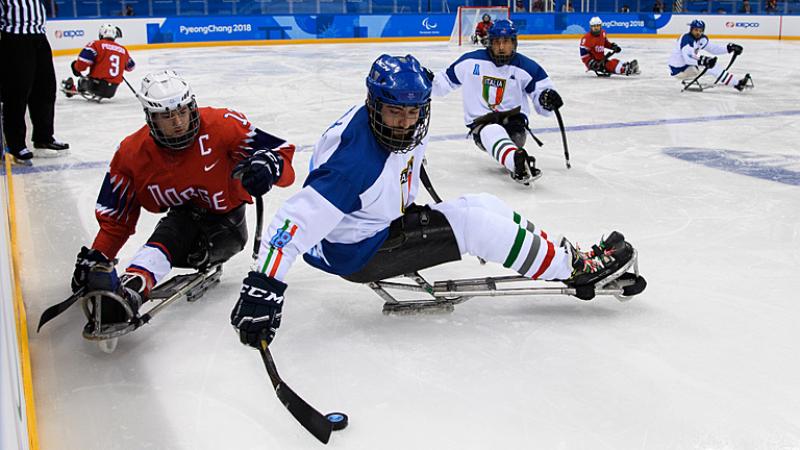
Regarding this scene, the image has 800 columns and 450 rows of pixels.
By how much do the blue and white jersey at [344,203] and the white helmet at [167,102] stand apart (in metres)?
0.47

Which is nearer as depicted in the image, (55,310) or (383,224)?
(383,224)

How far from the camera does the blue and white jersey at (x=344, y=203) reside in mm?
1955

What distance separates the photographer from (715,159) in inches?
199

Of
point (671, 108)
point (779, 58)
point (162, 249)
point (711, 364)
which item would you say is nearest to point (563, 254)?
point (711, 364)

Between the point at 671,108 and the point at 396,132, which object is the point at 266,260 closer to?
the point at 396,132

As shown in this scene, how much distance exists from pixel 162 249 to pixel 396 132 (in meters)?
0.90

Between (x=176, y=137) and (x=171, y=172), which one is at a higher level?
(x=176, y=137)

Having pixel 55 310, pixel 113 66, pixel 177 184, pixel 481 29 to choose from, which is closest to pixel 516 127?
pixel 177 184

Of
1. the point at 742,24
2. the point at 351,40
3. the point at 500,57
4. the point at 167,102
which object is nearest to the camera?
the point at 167,102

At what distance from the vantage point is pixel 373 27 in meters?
17.5

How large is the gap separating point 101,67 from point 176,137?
5.73 meters

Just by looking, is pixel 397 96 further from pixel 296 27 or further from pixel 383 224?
pixel 296 27

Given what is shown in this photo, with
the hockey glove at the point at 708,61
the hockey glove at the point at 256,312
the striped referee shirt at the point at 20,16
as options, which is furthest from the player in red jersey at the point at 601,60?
the hockey glove at the point at 256,312

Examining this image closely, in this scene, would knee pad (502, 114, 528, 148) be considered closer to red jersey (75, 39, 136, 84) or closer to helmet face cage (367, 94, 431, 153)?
helmet face cage (367, 94, 431, 153)
